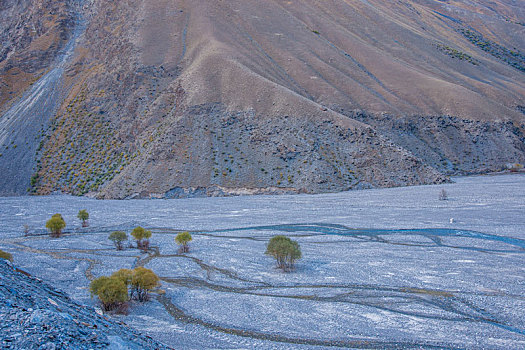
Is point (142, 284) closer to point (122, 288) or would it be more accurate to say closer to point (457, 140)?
Answer: point (122, 288)

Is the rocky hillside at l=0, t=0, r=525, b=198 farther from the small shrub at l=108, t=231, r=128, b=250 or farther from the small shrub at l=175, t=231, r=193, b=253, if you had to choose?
the small shrub at l=175, t=231, r=193, b=253

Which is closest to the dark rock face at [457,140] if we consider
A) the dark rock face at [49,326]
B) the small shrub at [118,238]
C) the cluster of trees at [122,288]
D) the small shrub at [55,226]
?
the small shrub at [55,226]

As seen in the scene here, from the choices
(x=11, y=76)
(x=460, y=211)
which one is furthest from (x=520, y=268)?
(x=11, y=76)

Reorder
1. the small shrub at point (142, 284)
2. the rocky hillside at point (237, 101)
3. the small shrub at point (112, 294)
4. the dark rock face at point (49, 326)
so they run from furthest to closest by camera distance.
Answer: the rocky hillside at point (237, 101) → the small shrub at point (142, 284) → the small shrub at point (112, 294) → the dark rock face at point (49, 326)

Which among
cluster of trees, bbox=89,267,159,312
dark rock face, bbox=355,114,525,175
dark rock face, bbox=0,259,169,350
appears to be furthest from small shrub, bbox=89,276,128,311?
dark rock face, bbox=355,114,525,175

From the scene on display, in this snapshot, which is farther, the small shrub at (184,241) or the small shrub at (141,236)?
the small shrub at (141,236)

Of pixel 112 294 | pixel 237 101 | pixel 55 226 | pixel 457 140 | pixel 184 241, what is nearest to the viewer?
pixel 112 294

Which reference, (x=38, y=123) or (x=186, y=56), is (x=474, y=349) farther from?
(x=38, y=123)

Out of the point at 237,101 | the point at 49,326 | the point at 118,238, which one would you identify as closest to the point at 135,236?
the point at 118,238

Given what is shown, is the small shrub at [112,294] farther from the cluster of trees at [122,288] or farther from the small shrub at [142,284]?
the small shrub at [142,284]
